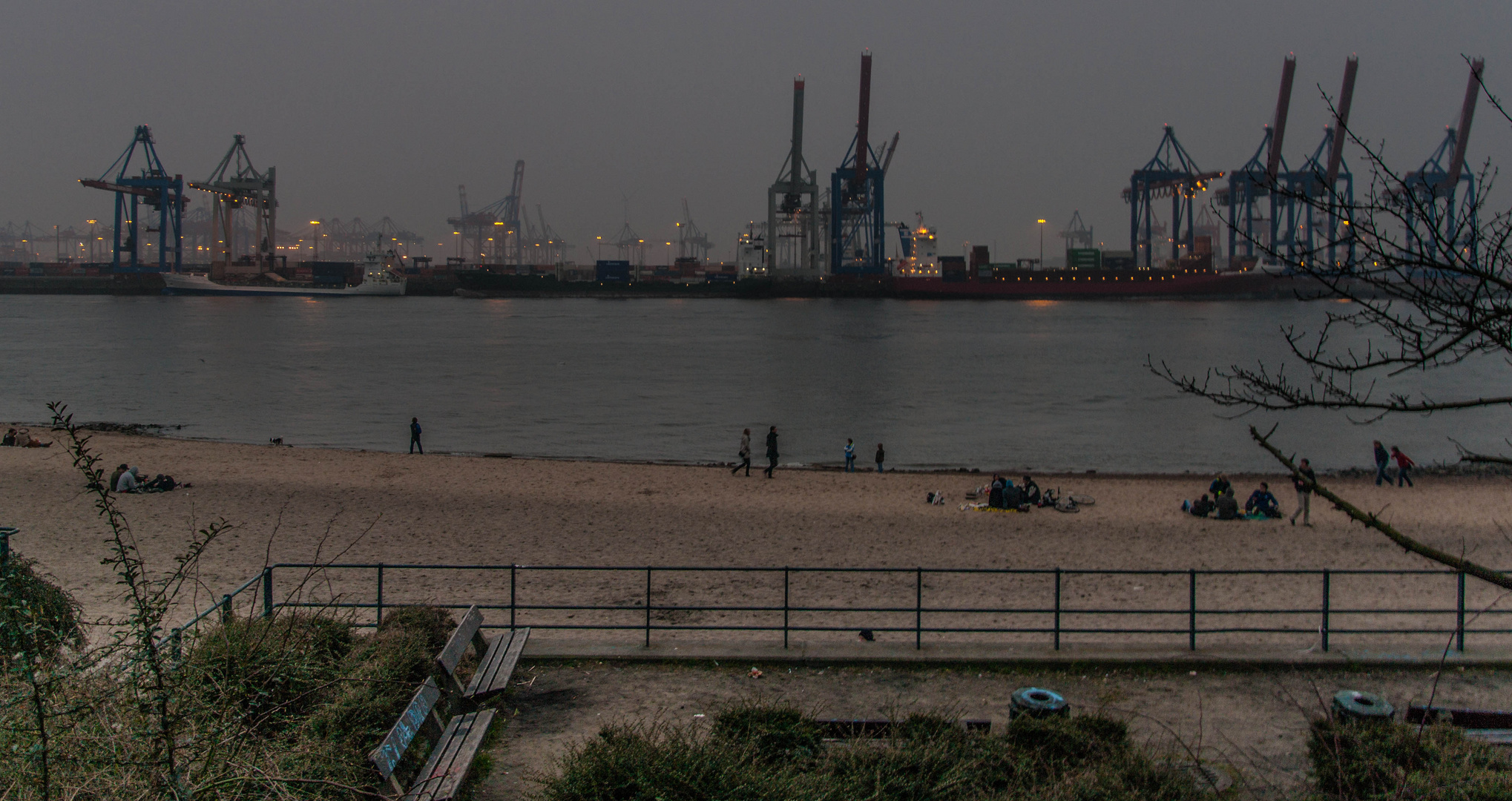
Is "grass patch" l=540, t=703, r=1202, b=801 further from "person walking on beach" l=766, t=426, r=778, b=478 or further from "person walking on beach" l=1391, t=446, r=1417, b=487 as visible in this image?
"person walking on beach" l=1391, t=446, r=1417, b=487

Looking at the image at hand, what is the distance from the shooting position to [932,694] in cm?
523

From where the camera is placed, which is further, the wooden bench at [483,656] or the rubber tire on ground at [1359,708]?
the wooden bench at [483,656]

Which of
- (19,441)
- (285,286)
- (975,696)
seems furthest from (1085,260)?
(975,696)

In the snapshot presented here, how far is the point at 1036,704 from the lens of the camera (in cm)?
447

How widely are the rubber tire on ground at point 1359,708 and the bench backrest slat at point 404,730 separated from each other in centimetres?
361

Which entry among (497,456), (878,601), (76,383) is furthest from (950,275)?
(878,601)

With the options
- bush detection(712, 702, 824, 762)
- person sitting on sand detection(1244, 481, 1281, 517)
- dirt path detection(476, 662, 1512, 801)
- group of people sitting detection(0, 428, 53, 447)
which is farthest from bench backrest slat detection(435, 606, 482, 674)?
group of people sitting detection(0, 428, 53, 447)

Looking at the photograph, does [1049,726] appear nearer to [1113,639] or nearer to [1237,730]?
[1237,730]

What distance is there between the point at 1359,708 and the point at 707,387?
31685mm

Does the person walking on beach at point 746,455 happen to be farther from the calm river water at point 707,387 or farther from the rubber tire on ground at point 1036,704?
the rubber tire on ground at point 1036,704

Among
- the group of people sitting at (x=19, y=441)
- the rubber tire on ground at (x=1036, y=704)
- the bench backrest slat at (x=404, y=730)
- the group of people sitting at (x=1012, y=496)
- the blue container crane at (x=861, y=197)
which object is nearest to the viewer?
the bench backrest slat at (x=404, y=730)

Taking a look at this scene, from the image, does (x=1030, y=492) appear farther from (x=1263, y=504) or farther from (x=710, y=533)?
(x=710, y=533)

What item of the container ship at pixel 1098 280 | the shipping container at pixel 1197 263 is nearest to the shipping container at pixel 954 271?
the container ship at pixel 1098 280

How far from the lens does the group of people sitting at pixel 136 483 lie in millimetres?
12609
